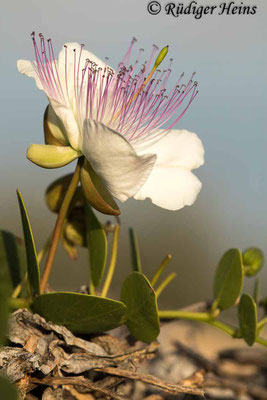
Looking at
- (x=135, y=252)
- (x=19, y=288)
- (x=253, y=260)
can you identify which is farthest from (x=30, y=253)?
(x=253, y=260)

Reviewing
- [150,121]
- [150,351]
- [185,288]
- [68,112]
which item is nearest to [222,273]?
[150,351]

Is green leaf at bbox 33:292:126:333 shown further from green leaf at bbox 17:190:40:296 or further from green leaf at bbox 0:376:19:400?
green leaf at bbox 0:376:19:400

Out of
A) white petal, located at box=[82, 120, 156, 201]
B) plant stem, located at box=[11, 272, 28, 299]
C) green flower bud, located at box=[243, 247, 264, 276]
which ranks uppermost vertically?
white petal, located at box=[82, 120, 156, 201]

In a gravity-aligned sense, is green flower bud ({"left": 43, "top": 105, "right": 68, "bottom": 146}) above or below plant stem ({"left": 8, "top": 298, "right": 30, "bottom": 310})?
above

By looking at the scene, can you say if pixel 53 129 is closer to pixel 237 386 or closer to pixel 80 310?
pixel 80 310

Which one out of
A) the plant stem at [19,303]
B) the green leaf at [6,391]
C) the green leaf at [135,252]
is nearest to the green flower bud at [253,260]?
the green leaf at [135,252]

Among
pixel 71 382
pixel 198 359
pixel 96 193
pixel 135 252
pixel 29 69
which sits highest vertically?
pixel 29 69

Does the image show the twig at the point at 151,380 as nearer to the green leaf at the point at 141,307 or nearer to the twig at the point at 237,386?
the green leaf at the point at 141,307

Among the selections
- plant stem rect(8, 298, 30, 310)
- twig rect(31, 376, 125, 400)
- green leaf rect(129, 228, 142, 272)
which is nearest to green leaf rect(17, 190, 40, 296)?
plant stem rect(8, 298, 30, 310)
